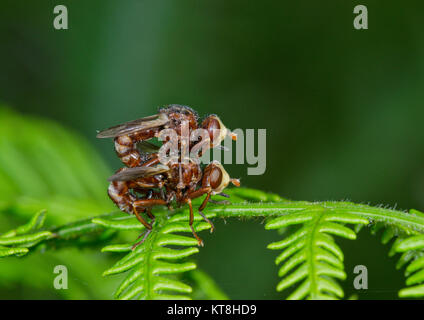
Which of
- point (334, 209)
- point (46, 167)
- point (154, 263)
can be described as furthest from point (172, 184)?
point (46, 167)

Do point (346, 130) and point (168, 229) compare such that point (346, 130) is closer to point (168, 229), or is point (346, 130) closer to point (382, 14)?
point (382, 14)

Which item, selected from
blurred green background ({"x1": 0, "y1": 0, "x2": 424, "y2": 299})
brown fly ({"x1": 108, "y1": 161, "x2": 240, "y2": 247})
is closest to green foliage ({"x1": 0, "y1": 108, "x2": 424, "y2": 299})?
brown fly ({"x1": 108, "y1": 161, "x2": 240, "y2": 247})

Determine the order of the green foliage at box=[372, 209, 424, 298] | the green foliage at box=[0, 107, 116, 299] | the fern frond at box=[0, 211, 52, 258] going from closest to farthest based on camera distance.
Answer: the green foliage at box=[372, 209, 424, 298] < the fern frond at box=[0, 211, 52, 258] < the green foliage at box=[0, 107, 116, 299]

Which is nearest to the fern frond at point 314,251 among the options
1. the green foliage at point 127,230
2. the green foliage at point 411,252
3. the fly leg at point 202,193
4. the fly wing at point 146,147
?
the green foliage at point 127,230

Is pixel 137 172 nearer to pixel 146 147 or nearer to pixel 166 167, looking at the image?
pixel 166 167

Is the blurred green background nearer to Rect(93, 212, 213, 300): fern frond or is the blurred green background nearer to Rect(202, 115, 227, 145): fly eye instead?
Rect(202, 115, 227, 145): fly eye

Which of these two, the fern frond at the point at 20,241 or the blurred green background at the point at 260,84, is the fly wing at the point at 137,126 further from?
the blurred green background at the point at 260,84
